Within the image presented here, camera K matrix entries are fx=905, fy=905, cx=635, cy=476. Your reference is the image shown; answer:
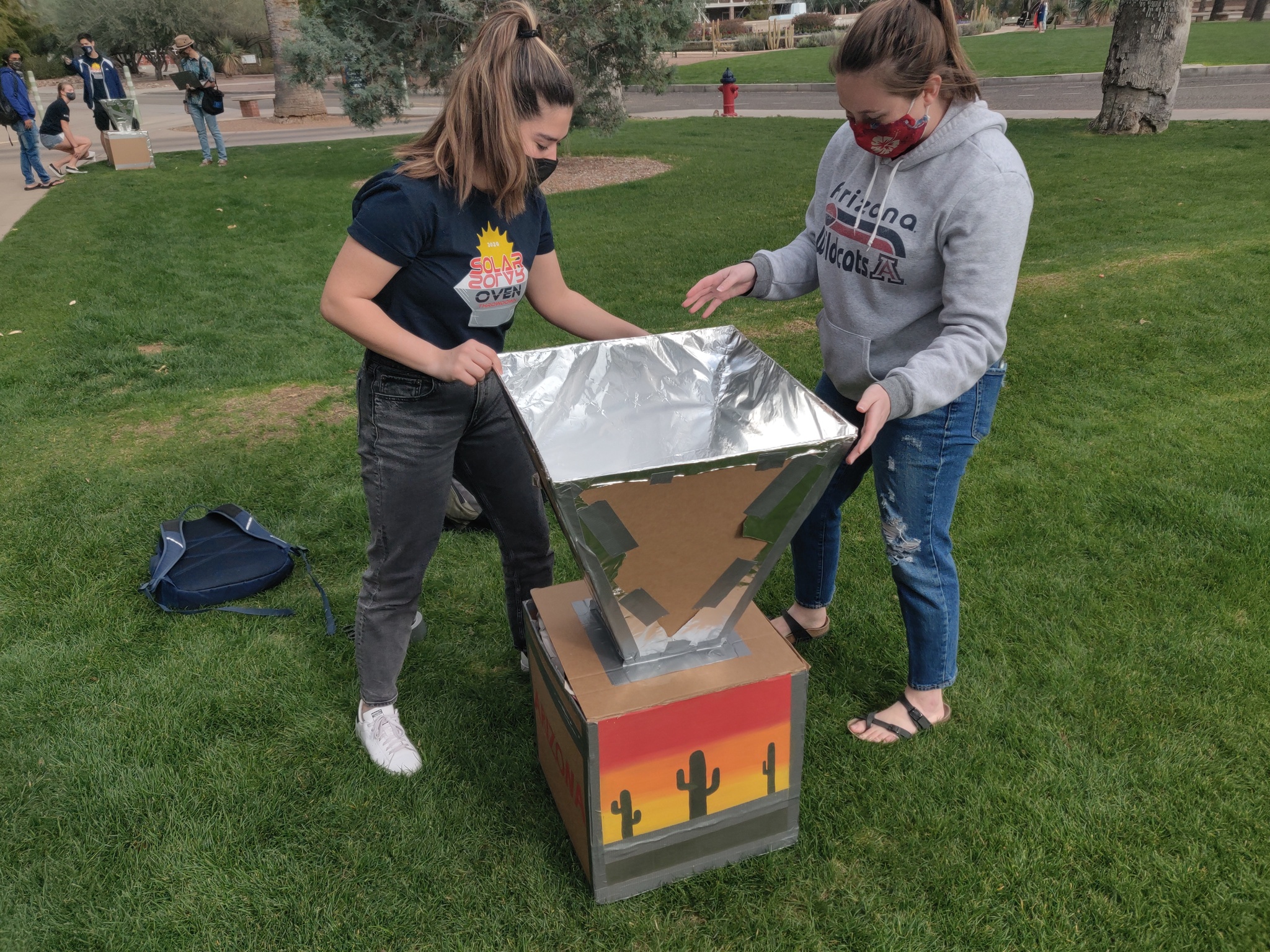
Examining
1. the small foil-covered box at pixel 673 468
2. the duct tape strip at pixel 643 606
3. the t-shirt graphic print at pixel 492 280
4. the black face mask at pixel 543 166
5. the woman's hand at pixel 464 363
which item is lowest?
the duct tape strip at pixel 643 606

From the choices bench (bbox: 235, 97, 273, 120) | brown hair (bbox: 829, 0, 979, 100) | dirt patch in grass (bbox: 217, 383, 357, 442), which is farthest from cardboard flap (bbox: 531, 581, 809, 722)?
bench (bbox: 235, 97, 273, 120)

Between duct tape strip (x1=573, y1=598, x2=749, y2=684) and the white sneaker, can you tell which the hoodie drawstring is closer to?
duct tape strip (x1=573, y1=598, x2=749, y2=684)

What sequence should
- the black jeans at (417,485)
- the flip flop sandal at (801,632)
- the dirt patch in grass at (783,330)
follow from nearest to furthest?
the black jeans at (417,485) < the flip flop sandal at (801,632) < the dirt patch in grass at (783,330)

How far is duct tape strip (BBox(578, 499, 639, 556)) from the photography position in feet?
5.54

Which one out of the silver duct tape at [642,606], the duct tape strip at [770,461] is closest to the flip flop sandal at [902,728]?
the silver duct tape at [642,606]

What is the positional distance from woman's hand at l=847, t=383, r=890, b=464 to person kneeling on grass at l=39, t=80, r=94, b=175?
43.9ft

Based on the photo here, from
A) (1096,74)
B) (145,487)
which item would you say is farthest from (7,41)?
(145,487)

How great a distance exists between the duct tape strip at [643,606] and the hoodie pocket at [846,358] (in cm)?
72

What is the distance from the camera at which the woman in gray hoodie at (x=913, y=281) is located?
1926mm

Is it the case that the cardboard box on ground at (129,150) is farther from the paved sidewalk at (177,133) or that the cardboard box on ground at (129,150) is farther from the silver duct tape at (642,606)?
the silver duct tape at (642,606)

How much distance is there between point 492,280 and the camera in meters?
2.09

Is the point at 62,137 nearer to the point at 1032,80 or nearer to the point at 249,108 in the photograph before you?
the point at 249,108

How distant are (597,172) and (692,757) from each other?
11.0 meters

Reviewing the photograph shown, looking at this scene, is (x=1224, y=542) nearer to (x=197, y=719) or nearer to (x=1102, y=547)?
(x=1102, y=547)
